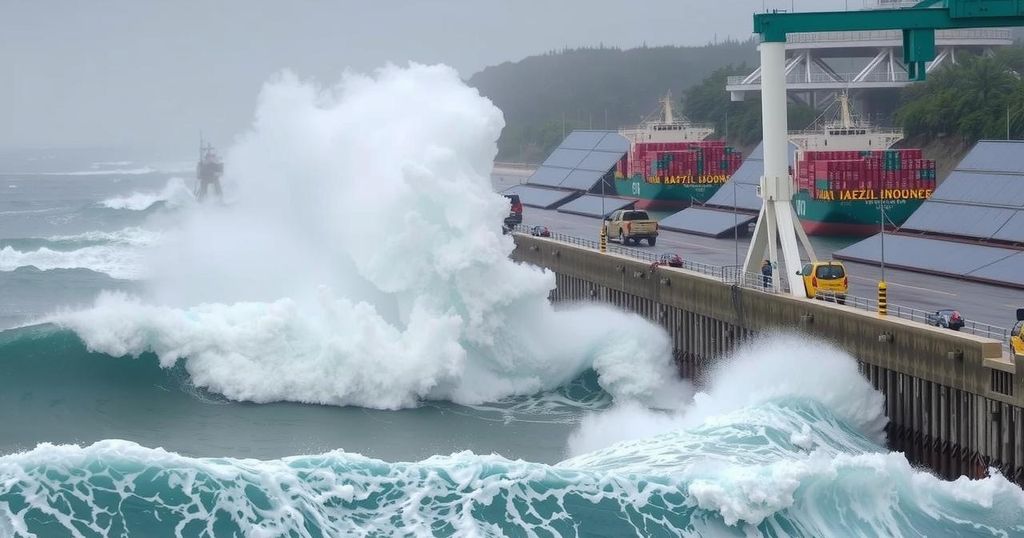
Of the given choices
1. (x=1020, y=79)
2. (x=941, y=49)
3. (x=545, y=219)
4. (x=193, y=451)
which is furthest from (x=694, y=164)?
(x=193, y=451)

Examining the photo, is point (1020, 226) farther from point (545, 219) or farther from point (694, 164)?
point (694, 164)

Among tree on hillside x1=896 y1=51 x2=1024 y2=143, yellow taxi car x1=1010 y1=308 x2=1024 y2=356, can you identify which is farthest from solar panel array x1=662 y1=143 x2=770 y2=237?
yellow taxi car x1=1010 y1=308 x2=1024 y2=356

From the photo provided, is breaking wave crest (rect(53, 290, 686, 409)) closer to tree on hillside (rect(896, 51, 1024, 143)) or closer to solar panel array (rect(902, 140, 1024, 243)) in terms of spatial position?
solar panel array (rect(902, 140, 1024, 243))

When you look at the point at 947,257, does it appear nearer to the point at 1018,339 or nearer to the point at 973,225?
the point at 973,225

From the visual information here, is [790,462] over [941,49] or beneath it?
beneath

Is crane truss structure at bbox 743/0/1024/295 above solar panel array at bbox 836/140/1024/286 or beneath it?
above

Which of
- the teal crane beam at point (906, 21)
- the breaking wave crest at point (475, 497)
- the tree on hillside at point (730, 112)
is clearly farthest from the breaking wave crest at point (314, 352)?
the tree on hillside at point (730, 112)
